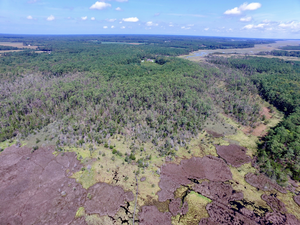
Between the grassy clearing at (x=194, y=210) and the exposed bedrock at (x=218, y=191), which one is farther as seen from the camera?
the exposed bedrock at (x=218, y=191)

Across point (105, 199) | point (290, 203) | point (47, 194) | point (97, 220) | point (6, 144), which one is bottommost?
point (97, 220)

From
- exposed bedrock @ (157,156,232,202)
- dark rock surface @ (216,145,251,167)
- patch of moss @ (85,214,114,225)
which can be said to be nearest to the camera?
patch of moss @ (85,214,114,225)

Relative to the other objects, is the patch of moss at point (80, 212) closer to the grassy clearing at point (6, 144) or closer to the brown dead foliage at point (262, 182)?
the grassy clearing at point (6, 144)

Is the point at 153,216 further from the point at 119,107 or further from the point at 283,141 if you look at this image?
the point at 119,107

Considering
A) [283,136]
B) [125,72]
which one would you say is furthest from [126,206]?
[125,72]

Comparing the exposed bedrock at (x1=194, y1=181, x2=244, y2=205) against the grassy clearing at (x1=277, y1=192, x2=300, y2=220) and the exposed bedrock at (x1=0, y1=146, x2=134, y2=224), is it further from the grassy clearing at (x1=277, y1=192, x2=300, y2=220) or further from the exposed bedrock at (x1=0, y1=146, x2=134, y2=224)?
the exposed bedrock at (x1=0, y1=146, x2=134, y2=224)

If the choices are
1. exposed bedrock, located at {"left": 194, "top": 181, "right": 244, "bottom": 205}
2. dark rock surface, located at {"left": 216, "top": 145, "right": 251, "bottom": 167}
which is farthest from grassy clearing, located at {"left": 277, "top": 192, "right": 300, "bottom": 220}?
dark rock surface, located at {"left": 216, "top": 145, "right": 251, "bottom": 167}

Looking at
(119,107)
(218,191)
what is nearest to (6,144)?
(119,107)

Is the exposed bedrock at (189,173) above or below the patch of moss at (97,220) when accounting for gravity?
above

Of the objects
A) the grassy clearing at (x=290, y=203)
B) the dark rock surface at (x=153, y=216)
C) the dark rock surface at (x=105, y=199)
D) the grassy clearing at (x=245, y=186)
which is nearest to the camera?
the dark rock surface at (x=153, y=216)

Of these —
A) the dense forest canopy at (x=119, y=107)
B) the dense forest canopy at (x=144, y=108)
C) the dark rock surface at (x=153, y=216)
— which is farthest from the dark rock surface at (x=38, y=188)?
the dark rock surface at (x=153, y=216)

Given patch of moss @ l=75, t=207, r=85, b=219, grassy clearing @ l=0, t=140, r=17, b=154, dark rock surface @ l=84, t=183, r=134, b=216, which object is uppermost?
grassy clearing @ l=0, t=140, r=17, b=154
